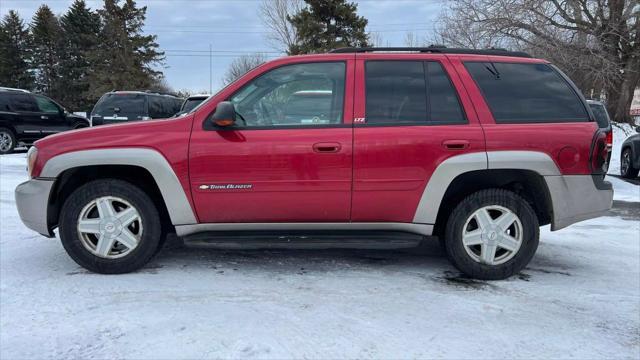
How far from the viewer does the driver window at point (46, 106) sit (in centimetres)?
1409

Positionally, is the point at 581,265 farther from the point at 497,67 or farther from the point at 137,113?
the point at 137,113

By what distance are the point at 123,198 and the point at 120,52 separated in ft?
147

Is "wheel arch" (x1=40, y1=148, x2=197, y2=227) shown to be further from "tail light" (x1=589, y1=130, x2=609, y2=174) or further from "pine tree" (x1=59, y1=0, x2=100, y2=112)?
"pine tree" (x1=59, y1=0, x2=100, y2=112)

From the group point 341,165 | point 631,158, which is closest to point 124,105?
point 341,165

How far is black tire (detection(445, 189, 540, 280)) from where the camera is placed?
3.72 meters

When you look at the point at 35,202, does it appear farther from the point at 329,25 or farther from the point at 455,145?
the point at 329,25

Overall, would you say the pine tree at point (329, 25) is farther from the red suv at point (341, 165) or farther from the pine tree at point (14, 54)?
the pine tree at point (14, 54)

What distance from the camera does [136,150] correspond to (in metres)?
3.59

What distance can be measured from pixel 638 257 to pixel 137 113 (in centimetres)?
1230

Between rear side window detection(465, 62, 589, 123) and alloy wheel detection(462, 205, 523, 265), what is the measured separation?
753mm

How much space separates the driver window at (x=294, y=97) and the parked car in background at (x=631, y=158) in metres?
9.69

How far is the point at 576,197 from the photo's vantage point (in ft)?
12.2

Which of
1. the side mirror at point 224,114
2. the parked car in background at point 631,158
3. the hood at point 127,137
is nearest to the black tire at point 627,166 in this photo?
the parked car in background at point 631,158

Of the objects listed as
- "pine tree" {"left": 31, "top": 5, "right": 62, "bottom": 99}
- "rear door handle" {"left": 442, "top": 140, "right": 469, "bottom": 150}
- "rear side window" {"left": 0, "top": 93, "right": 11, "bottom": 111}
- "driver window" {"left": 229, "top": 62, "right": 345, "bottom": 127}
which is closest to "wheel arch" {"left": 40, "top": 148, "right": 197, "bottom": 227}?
"driver window" {"left": 229, "top": 62, "right": 345, "bottom": 127}
